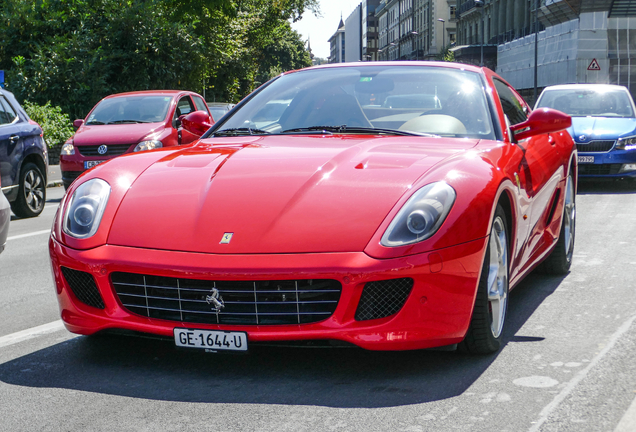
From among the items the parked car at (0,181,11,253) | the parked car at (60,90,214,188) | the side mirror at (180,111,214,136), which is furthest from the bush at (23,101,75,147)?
the side mirror at (180,111,214,136)

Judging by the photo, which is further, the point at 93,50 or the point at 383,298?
the point at 93,50

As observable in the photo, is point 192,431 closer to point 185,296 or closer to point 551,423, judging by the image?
point 185,296

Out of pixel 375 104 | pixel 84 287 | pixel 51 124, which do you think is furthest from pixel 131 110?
pixel 84 287

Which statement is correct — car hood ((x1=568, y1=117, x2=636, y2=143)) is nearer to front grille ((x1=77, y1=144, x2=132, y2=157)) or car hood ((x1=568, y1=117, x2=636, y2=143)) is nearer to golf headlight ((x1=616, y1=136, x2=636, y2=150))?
golf headlight ((x1=616, y1=136, x2=636, y2=150))

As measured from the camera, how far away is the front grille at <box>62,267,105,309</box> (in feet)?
12.0

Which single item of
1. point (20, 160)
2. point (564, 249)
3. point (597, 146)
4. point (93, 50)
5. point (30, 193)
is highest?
point (93, 50)

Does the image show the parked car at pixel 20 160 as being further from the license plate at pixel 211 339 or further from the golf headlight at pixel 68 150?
the license plate at pixel 211 339

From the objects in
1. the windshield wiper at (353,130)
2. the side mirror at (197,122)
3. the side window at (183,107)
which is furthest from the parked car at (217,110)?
the windshield wiper at (353,130)

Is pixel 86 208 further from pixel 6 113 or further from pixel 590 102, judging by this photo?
pixel 590 102

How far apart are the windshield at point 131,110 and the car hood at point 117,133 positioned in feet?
1.03

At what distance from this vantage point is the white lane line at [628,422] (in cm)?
297

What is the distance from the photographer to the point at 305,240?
3.45 meters

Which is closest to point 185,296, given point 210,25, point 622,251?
point 622,251

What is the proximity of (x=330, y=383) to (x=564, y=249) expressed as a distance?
2.89m
